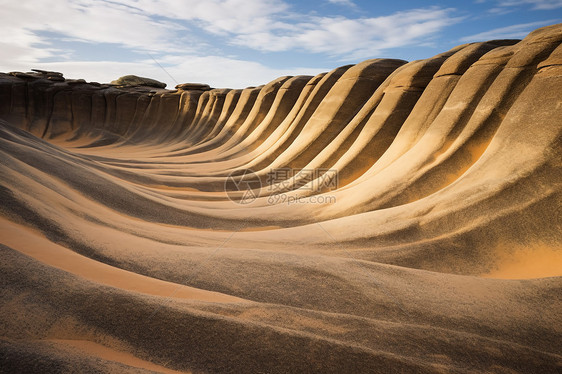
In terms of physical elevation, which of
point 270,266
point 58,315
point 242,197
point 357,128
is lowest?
point 242,197

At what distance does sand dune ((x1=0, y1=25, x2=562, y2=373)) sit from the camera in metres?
1.40

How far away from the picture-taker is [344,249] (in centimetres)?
318

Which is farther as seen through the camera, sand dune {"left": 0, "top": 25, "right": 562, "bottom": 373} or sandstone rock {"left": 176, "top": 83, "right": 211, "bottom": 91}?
sandstone rock {"left": 176, "top": 83, "right": 211, "bottom": 91}

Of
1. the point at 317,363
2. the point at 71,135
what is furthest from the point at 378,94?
the point at 71,135

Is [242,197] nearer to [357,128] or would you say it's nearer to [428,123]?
[357,128]

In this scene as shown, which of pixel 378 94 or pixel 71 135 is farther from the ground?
pixel 378 94

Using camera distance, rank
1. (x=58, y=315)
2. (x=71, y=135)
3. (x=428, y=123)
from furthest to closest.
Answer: (x=71, y=135)
(x=428, y=123)
(x=58, y=315)

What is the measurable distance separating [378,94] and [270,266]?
5215 mm

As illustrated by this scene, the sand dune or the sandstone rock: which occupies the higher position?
the sandstone rock

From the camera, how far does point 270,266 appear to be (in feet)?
7.61

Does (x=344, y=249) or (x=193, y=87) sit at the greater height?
(x=193, y=87)

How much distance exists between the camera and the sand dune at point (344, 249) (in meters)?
1.40

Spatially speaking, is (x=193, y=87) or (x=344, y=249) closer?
(x=344, y=249)

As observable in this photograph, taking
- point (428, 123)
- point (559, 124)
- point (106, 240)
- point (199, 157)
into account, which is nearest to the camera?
point (106, 240)
